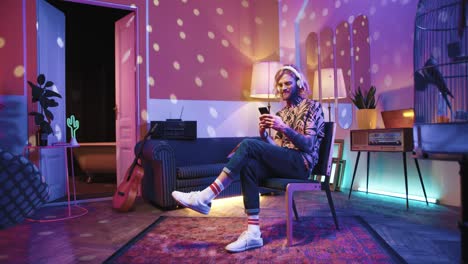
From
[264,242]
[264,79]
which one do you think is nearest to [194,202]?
[264,242]

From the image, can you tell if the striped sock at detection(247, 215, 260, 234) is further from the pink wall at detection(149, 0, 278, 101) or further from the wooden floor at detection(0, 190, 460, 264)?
the pink wall at detection(149, 0, 278, 101)

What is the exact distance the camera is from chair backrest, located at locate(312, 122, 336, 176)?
2268mm

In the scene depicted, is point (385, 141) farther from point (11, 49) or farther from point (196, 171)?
point (11, 49)

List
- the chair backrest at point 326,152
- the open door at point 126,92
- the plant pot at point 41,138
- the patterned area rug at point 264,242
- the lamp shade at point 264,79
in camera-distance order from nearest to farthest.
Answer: the patterned area rug at point 264,242, the chair backrest at point 326,152, the plant pot at point 41,138, the open door at point 126,92, the lamp shade at point 264,79

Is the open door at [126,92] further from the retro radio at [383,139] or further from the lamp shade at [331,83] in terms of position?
the retro radio at [383,139]

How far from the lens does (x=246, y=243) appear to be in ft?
6.53

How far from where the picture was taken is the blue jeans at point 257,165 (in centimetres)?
204

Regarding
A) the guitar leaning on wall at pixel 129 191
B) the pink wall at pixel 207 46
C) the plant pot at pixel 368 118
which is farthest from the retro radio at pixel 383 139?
the guitar leaning on wall at pixel 129 191

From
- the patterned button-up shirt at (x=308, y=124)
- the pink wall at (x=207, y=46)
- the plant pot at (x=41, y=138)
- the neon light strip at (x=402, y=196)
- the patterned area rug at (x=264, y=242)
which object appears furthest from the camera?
the pink wall at (x=207, y=46)

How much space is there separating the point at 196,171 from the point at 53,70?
7.24 feet

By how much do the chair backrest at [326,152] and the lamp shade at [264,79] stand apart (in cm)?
191

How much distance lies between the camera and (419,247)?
2.01 metres

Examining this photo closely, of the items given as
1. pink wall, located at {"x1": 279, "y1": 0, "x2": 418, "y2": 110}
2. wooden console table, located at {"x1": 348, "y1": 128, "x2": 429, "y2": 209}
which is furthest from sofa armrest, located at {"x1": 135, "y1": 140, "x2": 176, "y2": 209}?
pink wall, located at {"x1": 279, "y1": 0, "x2": 418, "y2": 110}

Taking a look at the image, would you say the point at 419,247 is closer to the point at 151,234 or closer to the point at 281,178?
the point at 281,178
